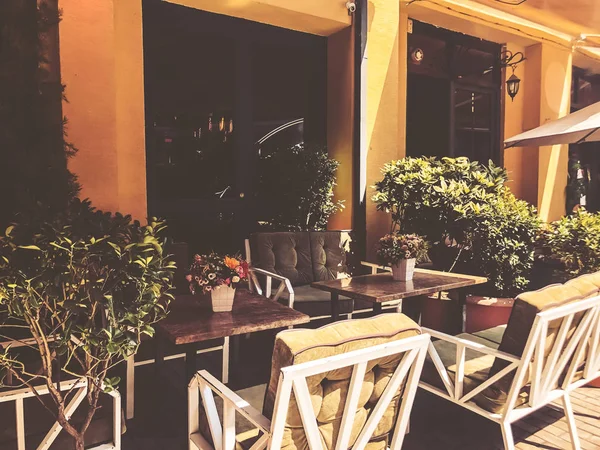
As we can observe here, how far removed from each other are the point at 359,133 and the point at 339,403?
4082mm

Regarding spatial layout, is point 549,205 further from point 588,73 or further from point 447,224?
point 447,224

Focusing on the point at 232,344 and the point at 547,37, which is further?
the point at 547,37

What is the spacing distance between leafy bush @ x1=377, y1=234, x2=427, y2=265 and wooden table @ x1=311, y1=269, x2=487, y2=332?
0.61ft

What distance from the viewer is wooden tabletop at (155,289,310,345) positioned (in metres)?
2.32

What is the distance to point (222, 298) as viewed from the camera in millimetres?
2697

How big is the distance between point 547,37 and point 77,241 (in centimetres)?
826

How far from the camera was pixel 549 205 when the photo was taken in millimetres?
8164

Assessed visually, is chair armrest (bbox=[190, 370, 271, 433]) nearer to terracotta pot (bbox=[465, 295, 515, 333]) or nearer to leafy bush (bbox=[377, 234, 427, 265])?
leafy bush (bbox=[377, 234, 427, 265])

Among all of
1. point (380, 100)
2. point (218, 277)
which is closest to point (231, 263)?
point (218, 277)

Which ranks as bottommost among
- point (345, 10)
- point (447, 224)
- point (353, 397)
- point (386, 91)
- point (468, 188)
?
point (353, 397)

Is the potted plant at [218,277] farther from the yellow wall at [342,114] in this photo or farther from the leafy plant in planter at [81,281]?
the yellow wall at [342,114]

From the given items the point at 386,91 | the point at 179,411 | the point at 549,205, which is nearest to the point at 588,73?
the point at 549,205

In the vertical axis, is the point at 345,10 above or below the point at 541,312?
above

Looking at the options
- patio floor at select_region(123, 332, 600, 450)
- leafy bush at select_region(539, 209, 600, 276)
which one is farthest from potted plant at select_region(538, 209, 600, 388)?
patio floor at select_region(123, 332, 600, 450)
